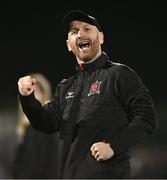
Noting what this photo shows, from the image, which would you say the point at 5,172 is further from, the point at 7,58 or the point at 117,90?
the point at 117,90

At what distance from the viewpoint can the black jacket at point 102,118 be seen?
247 cm

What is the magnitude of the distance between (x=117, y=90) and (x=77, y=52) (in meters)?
0.31

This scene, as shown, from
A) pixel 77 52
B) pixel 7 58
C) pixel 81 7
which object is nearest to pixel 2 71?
pixel 7 58

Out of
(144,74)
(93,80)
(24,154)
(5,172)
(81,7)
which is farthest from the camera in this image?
(144,74)

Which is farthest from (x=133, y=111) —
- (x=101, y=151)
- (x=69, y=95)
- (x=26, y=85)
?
(x=26, y=85)

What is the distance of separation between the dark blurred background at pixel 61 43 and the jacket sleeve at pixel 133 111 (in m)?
6.84

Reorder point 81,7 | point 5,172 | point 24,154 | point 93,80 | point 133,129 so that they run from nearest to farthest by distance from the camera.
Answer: point 133,129 < point 93,80 < point 24,154 < point 5,172 < point 81,7

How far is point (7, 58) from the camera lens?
12.3 metres

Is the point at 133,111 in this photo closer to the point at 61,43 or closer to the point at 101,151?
the point at 101,151

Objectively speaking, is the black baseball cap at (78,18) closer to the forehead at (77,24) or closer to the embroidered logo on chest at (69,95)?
the forehead at (77,24)

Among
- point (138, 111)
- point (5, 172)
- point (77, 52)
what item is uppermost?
point (77, 52)

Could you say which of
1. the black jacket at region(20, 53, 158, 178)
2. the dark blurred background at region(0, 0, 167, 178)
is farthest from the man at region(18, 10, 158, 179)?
the dark blurred background at region(0, 0, 167, 178)

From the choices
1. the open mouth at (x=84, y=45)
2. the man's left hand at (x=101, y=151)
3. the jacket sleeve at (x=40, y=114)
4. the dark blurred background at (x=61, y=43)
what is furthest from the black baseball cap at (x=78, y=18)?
the dark blurred background at (x=61, y=43)

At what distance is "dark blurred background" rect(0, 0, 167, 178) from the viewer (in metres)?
10.6
